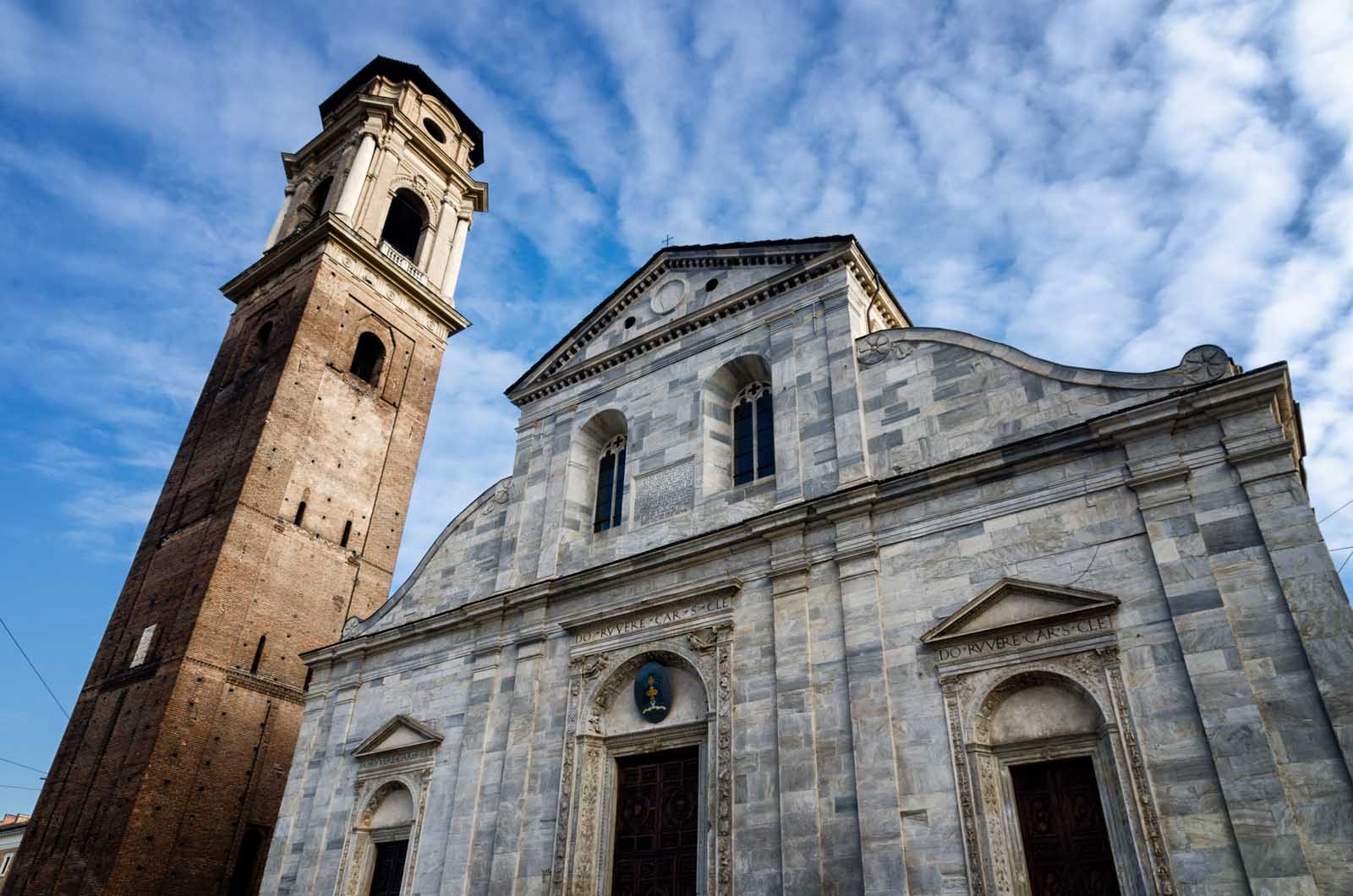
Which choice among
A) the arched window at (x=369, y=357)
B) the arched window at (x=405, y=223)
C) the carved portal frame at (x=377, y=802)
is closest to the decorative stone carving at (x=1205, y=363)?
the carved portal frame at (x=377, y=802)

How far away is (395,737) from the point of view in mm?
17500

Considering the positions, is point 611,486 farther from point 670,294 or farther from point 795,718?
point 795,718

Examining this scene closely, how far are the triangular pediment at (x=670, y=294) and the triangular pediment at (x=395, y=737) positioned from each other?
23.3 ft

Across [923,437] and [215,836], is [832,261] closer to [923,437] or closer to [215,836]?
[923,437]

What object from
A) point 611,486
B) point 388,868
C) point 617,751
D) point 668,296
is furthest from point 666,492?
point 388,868

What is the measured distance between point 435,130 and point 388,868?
27778mm

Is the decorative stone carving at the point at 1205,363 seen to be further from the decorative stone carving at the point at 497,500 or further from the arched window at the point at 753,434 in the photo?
the decorative stone carving at the point at 497,500

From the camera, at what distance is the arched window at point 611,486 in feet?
59.1

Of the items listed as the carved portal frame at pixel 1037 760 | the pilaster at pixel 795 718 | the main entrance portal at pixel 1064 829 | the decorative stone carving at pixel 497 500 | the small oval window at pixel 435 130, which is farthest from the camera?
the small oval window at pixel 435 130

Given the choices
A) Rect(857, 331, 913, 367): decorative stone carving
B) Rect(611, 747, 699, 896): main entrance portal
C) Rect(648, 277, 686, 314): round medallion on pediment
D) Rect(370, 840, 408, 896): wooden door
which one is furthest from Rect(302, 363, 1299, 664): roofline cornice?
Rect(648, 277, 686, 314): round medallion on pediment

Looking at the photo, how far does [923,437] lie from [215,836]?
60.7 ft

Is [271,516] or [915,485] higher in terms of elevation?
[271,516]

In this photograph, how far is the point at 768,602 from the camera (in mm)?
14047

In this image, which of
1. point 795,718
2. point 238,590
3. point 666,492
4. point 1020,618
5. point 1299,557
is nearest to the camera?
point 1299,557
